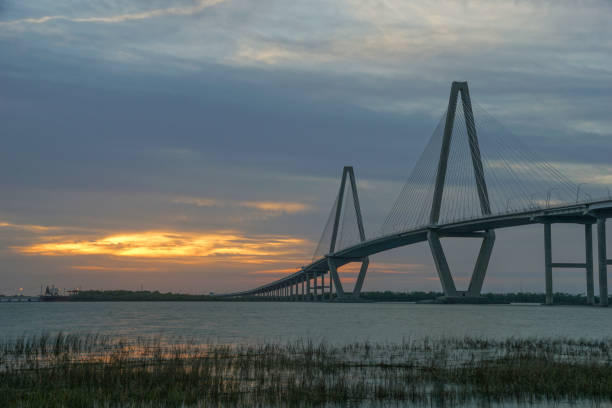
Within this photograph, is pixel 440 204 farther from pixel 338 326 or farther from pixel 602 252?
pixel 338 326

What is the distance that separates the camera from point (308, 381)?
17078 millimetres

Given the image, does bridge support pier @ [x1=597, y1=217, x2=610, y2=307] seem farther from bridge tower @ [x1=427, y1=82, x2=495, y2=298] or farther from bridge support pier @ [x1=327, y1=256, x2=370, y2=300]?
bridge support pier @ [x1=327, y1=256, x2=370, y2=300]

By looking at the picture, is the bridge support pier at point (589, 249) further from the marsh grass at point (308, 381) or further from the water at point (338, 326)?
the marsh grass at point (308, 381)

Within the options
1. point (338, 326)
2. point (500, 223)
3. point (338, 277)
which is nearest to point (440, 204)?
point (500, 223)

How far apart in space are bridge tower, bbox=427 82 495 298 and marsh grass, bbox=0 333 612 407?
46770mm

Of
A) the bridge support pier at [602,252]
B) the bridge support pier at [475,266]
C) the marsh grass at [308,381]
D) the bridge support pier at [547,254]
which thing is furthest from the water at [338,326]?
the bridge support pier at [475,266]

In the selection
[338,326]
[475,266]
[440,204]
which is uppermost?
[440,204]

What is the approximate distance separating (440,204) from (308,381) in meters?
57.4

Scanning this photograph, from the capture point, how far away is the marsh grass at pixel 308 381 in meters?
14.7

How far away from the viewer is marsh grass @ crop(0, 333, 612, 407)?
1466 cm

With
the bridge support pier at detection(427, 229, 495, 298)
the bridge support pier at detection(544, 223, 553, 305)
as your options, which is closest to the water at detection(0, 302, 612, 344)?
the bridge support pier at detection(544, 223, 553, 305)

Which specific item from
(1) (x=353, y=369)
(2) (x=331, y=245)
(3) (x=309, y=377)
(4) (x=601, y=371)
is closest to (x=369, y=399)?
(3) (x=309, y=377)

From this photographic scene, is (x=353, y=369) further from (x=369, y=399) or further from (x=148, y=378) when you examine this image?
(x=148, y=378)

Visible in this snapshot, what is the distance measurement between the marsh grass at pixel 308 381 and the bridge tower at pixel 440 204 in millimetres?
46770
